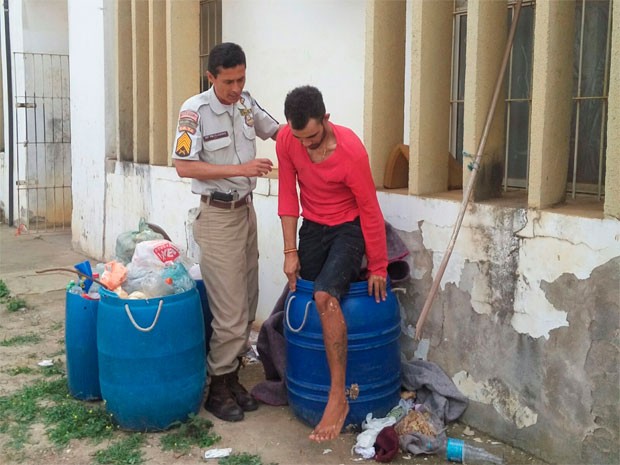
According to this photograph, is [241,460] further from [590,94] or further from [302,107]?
[590,94]

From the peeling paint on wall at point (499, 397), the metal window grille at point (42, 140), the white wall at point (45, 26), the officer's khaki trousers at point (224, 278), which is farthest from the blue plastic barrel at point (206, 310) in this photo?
the white wall at point (45, 26)

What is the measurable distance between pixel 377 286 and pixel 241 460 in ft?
3.60

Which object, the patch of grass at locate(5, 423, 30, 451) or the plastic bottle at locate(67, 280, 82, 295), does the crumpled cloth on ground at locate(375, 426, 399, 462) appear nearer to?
the patch of grass at locate(5, 423, 30, 451)

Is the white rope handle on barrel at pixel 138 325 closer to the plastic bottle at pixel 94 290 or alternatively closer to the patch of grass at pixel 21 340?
the plastic bottle at pixel 94 290

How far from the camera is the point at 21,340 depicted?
5.48 meters

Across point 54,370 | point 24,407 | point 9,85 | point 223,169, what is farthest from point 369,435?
point 9,85

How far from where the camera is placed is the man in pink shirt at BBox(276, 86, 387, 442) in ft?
12.0

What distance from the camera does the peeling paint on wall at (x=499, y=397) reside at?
362 cm

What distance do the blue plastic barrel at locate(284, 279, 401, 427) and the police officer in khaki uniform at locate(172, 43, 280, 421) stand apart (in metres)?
0.38

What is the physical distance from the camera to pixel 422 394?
4066mm

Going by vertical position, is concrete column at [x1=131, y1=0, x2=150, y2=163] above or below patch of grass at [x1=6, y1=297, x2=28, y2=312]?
above

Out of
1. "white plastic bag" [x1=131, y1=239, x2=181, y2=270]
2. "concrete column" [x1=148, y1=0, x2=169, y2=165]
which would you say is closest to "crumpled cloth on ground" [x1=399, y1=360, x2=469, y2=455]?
"white plastic bag" [x1=131, y1=239, x2=181, y2=270]

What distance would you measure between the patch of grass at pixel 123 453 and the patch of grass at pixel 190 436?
0.13m

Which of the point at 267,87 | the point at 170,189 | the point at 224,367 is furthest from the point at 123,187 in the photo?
the point at 224,367
